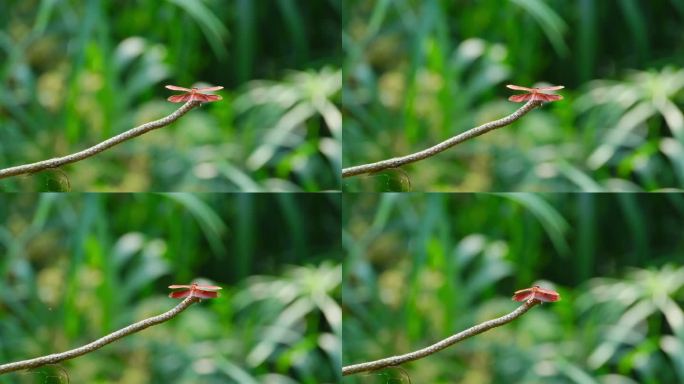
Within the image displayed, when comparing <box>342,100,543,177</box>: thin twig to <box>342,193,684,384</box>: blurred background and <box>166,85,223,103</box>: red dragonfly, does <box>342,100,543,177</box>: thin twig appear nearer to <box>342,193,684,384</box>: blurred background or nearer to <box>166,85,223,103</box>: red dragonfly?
<box>342,193,684,384</box>: blurred background

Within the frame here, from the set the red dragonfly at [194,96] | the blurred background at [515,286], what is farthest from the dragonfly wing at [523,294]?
the red dragonfly at [194,96]

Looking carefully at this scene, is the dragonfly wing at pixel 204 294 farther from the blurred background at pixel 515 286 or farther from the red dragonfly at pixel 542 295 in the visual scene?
the red dragonfly at pixel 542 295

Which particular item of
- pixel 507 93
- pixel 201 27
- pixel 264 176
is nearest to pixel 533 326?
pixel 507 93

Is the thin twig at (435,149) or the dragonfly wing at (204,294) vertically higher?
the thin twig at (435,149)

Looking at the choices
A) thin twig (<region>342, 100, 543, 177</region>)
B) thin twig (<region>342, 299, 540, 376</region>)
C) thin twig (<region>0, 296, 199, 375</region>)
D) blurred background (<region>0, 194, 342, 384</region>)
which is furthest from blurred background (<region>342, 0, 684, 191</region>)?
thin twig (<region>0, 296, 199, 375</region>)

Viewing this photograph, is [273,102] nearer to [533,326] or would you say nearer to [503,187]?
[503,187]
